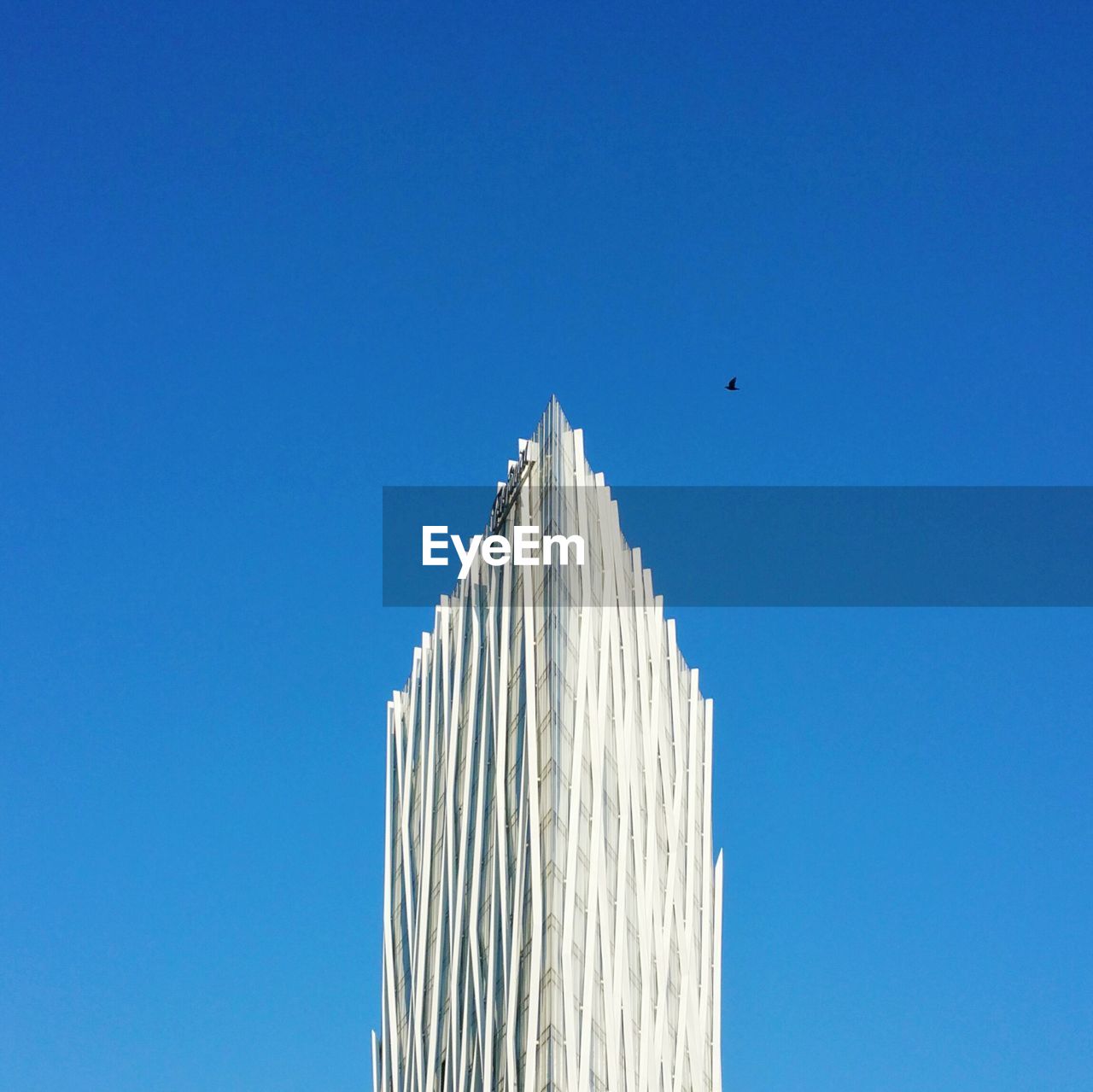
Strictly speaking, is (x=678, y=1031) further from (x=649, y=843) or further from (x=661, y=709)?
(x=661, y=709)

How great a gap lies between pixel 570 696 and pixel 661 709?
7949mm

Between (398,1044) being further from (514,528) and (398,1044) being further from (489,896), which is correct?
(514,528)

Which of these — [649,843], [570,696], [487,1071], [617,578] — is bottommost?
[487,1071]

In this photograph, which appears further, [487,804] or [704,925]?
[704,925]

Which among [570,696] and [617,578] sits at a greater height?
[617,578]

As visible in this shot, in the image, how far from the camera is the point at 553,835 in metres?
68.2

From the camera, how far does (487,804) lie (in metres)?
73.2

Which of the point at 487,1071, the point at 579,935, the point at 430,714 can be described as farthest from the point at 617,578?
the point at 487,1071

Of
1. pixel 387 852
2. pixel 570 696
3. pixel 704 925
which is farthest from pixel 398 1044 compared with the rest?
pixel 570 696

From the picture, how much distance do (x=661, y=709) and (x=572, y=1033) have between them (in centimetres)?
1670

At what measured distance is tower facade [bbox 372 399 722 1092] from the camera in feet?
222

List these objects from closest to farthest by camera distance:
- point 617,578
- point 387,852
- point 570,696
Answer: point 570,696 < point 617,578 < point 387,852

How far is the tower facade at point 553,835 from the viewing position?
2660 inches

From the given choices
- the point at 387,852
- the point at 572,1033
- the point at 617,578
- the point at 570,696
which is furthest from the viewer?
the point at 387,852
